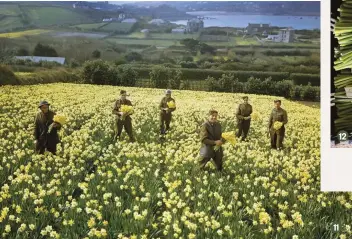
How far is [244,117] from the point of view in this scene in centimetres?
372

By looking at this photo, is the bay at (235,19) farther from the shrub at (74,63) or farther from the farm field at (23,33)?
the farm field at (23,33)

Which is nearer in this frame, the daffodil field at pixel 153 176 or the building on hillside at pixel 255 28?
the daffodil field at pixel 153 176

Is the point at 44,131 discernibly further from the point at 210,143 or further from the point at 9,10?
the point at 210,143

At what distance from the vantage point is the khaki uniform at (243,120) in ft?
12.2

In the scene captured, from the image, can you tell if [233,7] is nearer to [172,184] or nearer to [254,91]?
[254,91]

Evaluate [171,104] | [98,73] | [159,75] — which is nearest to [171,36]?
[159,75]

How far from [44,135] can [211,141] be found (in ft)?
4.15

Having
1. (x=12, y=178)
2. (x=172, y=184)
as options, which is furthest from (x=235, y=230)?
(x=12, y=178)

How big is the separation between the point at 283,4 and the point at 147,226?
6.33 ft

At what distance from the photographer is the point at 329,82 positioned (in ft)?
12.1

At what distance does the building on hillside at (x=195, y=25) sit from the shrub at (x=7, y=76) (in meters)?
1.43

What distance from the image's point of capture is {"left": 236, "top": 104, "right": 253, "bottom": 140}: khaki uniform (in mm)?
3705

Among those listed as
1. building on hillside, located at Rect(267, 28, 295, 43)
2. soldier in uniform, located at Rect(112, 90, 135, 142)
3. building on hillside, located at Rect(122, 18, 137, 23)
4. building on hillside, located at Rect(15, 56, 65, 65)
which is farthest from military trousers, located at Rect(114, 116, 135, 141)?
building on hillside, located at Rect(267, 28, 295, 43)

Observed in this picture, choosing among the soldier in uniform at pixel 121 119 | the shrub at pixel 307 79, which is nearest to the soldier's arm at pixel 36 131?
the soldier in uniform at pixel 121 119
